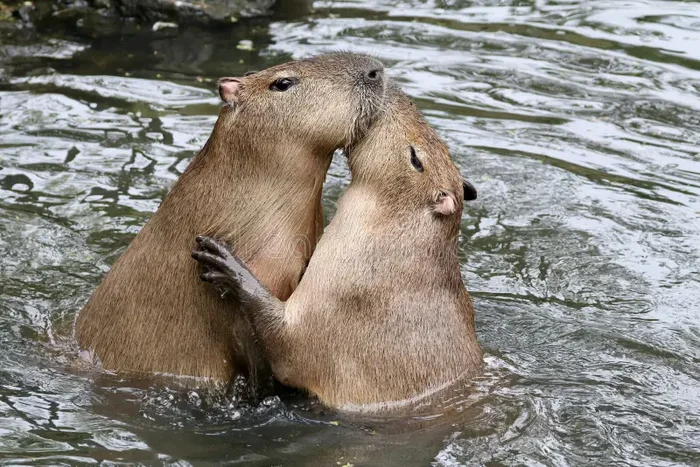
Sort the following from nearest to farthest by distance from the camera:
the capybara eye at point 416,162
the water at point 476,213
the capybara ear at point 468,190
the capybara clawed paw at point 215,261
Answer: the capybara clawed paw at point 215,261
the water at point 476,213
the capybara eye at point 416,162
the capybara ear at point 468,190

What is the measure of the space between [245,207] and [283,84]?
759 millimetres

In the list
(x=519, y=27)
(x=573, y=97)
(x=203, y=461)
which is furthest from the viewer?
(x=519, y=27)

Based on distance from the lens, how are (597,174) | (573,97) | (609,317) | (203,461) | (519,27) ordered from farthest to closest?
1. (519,27)
2. (573,97)
3. (597,174)
4. (609,317)
5. (203,461)

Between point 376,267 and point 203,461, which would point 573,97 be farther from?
point 203,461

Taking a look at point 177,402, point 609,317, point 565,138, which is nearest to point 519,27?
point 565,138

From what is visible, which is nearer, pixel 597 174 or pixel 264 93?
pixel 264 93

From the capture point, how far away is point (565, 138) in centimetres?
1159

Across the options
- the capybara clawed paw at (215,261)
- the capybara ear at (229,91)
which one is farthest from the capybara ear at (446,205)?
the capybara ear at (229,91)

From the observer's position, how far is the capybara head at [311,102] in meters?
6.88

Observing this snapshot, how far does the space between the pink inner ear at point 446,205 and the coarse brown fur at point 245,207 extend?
646mm

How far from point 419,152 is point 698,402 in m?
2.28

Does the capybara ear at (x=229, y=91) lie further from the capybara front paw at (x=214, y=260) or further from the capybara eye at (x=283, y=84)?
the capybara front paw at (x=214, y=260)

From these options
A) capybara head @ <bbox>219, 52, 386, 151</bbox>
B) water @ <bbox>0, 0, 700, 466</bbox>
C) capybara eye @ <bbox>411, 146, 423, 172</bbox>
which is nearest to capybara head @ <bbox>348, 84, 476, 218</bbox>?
capybara eye @ <bbox>411, 146, 423, 172</bbox>

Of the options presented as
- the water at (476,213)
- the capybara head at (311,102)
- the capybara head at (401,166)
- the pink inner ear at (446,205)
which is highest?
the capybara head at (311,102)
